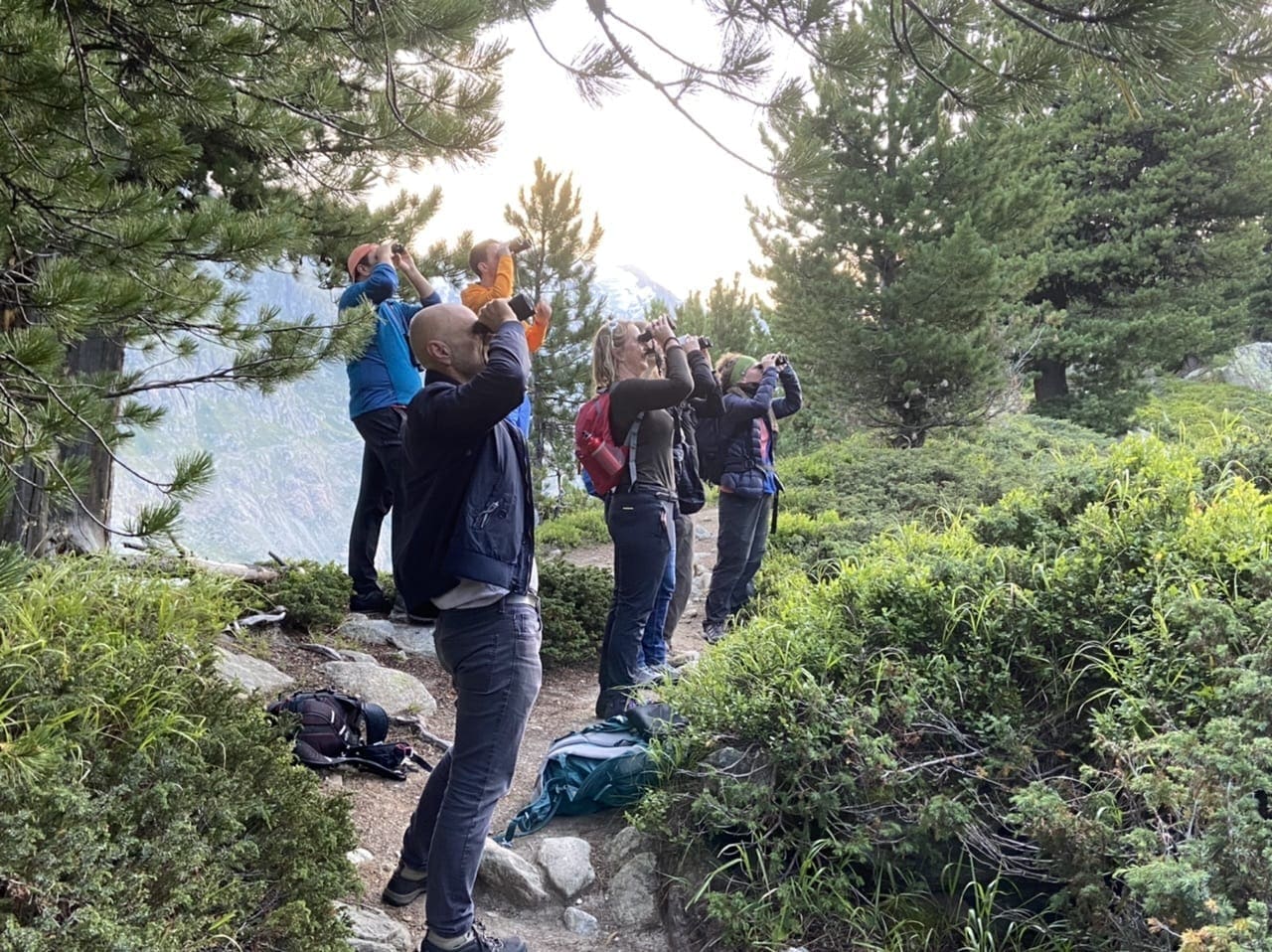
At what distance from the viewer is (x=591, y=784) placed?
3.46 m

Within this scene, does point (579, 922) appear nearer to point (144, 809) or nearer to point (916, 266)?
point (144, 809)

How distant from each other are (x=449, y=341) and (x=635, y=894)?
2.10 metres

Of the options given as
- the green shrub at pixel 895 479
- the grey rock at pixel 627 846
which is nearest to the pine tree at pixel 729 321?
the green shrub at pixel 895 479

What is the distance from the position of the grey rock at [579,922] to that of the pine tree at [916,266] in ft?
34.3

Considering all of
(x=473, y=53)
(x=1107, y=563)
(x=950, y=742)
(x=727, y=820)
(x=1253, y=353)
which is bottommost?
(x=727, y=820)

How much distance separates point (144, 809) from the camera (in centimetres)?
220

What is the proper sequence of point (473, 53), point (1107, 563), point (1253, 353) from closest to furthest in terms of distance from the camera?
1. point (1107, 563)
2. point (473, 53)
3. point (1253, 353)

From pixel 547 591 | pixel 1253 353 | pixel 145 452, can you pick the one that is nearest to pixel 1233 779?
pixel 145 452

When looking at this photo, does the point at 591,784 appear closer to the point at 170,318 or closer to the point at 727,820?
the point at 727,820

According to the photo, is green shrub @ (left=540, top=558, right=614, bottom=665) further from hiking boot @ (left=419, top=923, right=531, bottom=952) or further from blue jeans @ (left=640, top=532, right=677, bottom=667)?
hiking boot @ (left=419, top=923, right=531, bottom=952)

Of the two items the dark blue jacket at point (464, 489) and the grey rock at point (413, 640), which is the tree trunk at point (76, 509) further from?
the dark blue jacket at point (464, 489)

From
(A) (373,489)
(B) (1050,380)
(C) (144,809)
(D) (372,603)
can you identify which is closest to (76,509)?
(A) (373,489)

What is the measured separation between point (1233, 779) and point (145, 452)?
358 centimetres

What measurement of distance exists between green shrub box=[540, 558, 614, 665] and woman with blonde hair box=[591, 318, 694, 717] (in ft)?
5.21
